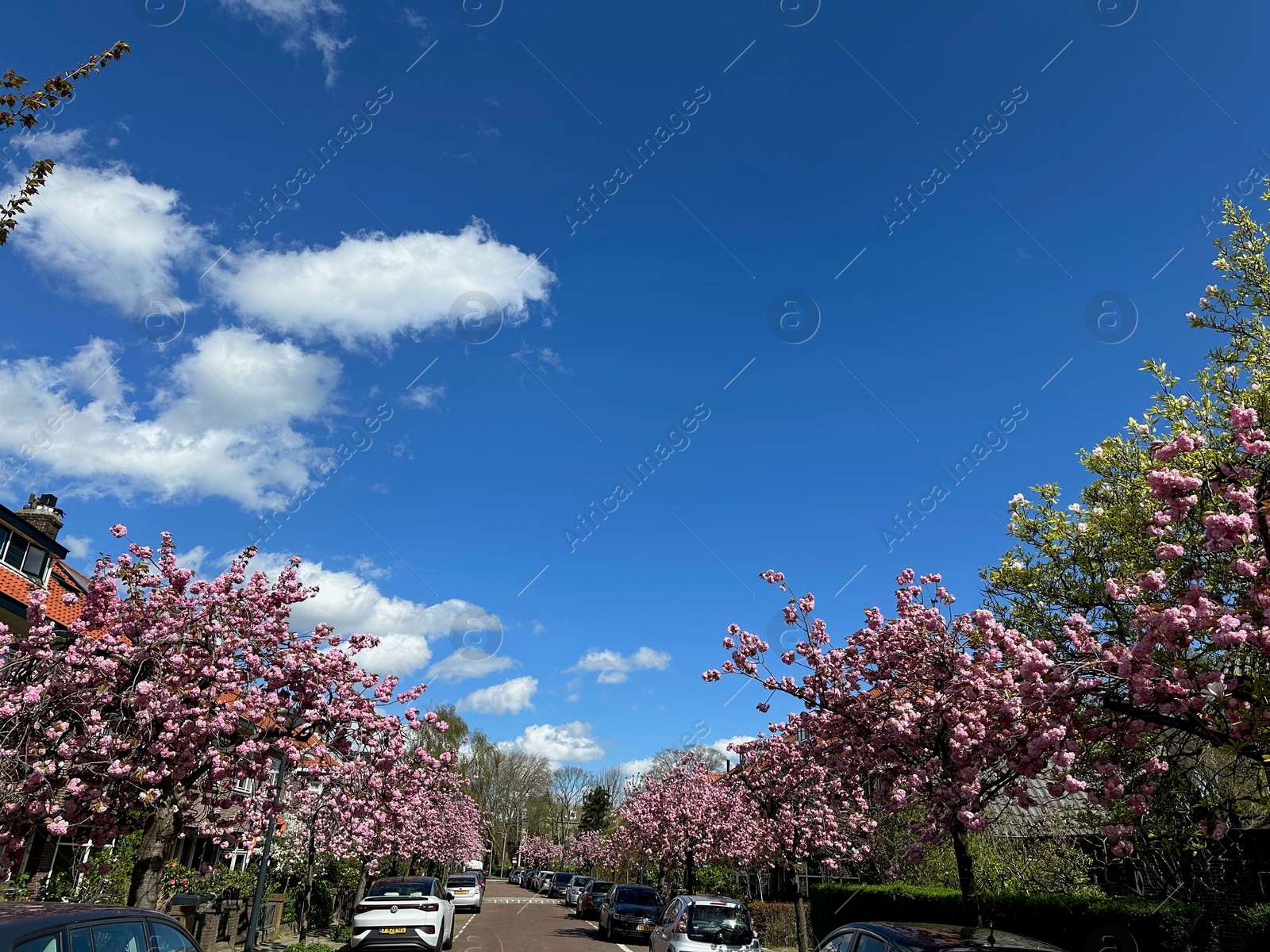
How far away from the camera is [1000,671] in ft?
30.8

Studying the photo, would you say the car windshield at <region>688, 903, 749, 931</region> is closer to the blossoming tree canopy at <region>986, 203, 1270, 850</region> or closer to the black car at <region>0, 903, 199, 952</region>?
the blossoming tree canopy at <region>986, 203, 1270, 850</region>

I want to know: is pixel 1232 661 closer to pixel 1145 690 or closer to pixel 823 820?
pixel 1145 690

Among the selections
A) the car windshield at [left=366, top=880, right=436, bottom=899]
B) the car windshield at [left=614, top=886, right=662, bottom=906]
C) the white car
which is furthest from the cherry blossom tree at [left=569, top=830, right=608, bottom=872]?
the white car

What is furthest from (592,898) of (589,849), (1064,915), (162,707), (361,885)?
(589,849)

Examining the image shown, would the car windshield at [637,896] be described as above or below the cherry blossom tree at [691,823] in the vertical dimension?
below

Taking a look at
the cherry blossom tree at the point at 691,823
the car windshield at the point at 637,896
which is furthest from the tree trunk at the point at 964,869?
the car windshield at the point at 637,896

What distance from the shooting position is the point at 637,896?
25828 millimetres

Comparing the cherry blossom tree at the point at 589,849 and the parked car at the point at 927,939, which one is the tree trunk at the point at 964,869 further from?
the cherry blossom tree at the point at 589,849

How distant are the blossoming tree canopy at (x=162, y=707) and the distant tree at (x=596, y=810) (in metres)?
72.2

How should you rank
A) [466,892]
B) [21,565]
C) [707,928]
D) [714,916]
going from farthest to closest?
[466,892] < [21,565] < [714,916] < [707,928]

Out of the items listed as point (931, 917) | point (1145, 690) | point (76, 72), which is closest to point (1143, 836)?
point (1145, 690)

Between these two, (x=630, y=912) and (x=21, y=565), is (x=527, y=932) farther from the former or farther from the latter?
(x=21, y=565)

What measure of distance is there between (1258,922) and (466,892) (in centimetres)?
2986

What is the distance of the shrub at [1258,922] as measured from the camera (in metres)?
12.2
